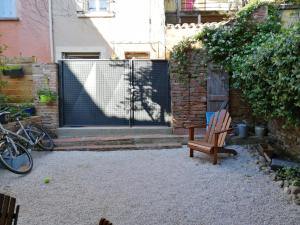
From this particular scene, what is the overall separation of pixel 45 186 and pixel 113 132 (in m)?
2.97

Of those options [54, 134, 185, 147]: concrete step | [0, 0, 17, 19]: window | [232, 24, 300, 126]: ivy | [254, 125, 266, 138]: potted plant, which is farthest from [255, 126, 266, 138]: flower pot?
[0, 0, 17, 19]: window

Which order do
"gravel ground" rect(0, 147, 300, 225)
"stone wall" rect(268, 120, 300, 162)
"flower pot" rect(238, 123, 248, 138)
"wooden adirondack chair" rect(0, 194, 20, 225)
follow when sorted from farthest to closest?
"flower pot" rect(238, 123, 248, 138)
"stone wall" rect(268, 120, 300, 162)
"gravel ground" rect(0, 147, 300, 225)
"wooden adirondack chair" rect(0, 194, 20, 225)

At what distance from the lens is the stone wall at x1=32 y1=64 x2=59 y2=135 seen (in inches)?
295

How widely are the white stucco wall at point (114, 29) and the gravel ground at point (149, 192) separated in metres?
5.07

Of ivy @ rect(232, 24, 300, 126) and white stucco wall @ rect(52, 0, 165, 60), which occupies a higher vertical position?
white stucco wall @ rect(52, 0, 165, 60)

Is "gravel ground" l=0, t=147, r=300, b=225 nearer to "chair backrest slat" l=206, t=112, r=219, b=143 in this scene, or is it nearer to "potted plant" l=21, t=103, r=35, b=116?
"chair backrest slat" l=206, t=112, r=219, b=143

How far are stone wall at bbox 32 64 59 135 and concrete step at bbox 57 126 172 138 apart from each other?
0.88ft

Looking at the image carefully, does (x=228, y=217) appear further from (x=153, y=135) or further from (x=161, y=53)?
(x=161, y=53)

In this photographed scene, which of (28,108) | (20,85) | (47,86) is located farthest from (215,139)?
(20,85)

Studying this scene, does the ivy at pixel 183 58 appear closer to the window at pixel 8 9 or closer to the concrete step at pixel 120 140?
the concrete step at pixel 120 140

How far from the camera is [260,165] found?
17.8 ft

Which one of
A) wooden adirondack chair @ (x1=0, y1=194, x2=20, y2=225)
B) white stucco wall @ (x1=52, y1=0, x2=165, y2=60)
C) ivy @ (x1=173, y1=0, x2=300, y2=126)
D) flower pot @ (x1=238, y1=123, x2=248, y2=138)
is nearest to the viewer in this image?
wooden adirondack chair @ (x1=0, y1=194, x2=20, y2=225)

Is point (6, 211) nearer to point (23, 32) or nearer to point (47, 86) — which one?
point (47, 86)

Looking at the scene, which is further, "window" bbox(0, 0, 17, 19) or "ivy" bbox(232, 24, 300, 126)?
"window" bbox(0, 0, 17, 19)
